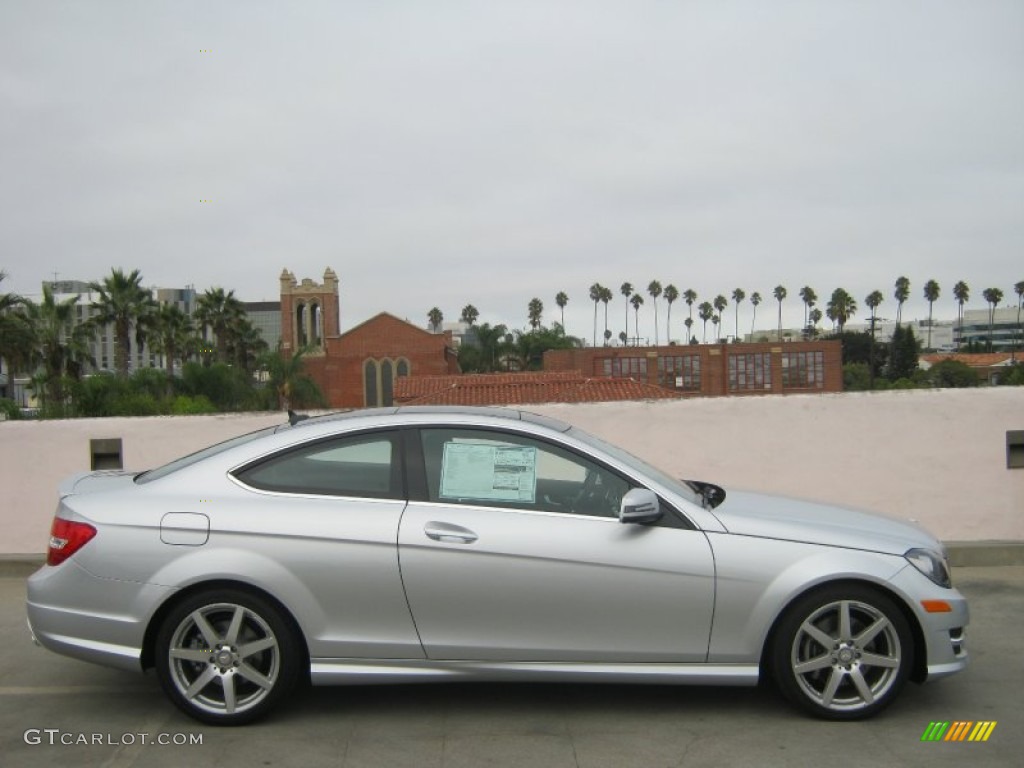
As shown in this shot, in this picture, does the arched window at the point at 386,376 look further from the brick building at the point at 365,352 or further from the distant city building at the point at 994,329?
the distant city building at the point at 994,329

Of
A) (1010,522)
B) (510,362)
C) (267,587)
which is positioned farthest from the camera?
(510,362)

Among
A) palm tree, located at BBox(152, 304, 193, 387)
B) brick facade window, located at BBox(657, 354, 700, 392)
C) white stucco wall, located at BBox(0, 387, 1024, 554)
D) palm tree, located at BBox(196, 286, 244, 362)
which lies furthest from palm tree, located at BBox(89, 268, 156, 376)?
brick facade window, located at BBox(657, 354, 700, 392)

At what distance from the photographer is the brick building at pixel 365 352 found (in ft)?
343

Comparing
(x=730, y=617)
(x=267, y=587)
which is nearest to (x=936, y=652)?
(x=730, y=617)

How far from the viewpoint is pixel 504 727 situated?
174 inches

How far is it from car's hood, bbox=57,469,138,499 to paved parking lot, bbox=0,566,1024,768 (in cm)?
106

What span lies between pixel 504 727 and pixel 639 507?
119 centimetres

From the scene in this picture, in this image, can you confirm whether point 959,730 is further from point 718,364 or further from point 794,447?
point 718,364

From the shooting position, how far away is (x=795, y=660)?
4.34 m

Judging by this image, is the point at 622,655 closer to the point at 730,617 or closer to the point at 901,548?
the point at 730,617

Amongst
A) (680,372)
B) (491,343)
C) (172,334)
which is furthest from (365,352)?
(172,334)

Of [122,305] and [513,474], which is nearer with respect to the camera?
[513,474]

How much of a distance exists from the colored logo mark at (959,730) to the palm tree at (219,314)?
247ft

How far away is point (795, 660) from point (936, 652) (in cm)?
65
